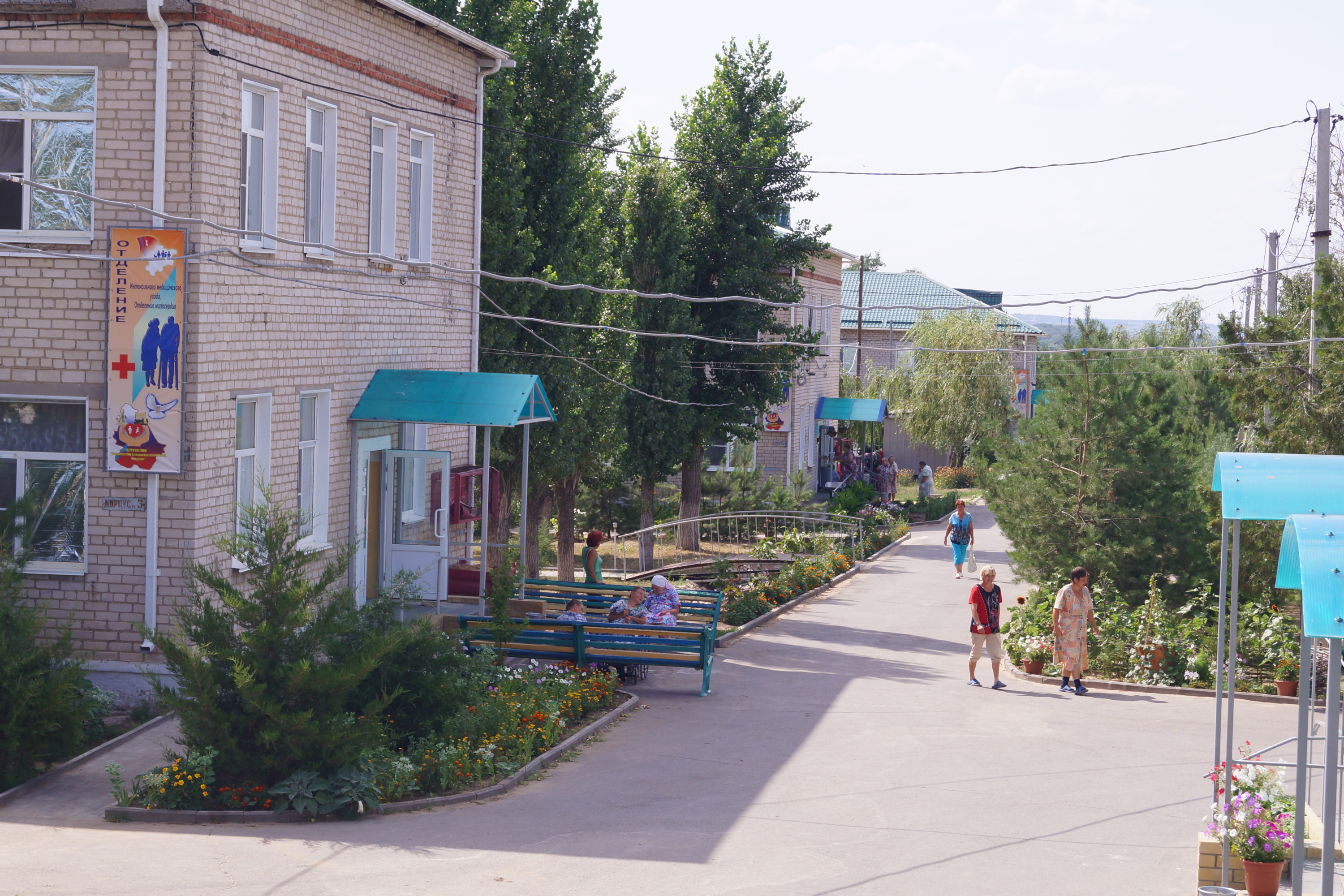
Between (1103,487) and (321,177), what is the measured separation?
1163cm

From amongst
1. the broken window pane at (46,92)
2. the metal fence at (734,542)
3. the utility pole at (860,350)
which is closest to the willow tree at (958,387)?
the utility pole at (860,350)

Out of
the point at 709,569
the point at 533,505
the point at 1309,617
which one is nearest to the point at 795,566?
the point at 709,569

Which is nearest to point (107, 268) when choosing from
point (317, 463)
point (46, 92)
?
point (46, 92)

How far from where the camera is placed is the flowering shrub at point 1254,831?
795 cm

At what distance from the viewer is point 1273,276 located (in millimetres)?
24109

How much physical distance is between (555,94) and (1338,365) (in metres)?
13.0

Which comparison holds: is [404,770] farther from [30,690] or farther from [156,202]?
[156,202]

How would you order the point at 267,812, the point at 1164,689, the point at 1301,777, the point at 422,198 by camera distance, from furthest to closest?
the point at 422,198
the point at 1164,689
the point at 267,812
the point at 1301,777

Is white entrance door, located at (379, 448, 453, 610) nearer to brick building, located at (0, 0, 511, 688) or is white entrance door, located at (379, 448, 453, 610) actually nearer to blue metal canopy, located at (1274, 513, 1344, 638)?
brick building, located at (0, 0, 511, 688)

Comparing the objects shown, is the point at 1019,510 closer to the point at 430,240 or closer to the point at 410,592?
the point at 430,240

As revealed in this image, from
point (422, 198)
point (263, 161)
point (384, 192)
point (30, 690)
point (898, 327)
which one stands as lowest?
point (30, 690)

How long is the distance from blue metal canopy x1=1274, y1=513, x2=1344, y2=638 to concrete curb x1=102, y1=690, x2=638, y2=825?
6134 mm

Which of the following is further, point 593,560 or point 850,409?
point 850,409

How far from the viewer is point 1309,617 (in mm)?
6188
